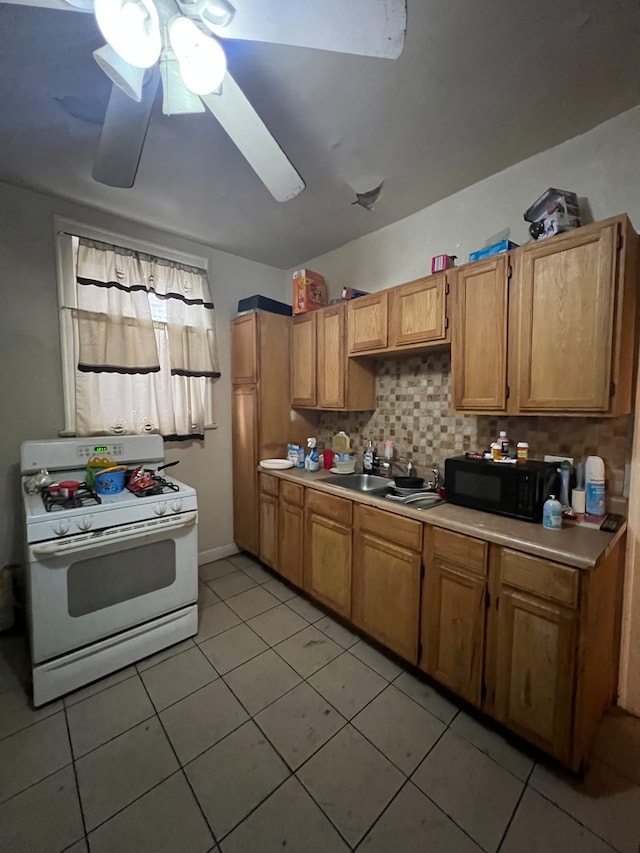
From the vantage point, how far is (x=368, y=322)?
7.18 ft

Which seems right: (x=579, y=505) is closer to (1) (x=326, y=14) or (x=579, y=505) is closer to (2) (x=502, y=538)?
(2) (x=502, y=538)

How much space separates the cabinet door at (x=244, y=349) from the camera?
263 centimetres

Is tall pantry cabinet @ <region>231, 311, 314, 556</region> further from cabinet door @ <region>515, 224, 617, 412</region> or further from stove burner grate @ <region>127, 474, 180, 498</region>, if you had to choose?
cabinet door @ <region>515, 224, 617, 412</region>

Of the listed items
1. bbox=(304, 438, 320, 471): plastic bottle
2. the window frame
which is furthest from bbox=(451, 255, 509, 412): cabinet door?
the window frame

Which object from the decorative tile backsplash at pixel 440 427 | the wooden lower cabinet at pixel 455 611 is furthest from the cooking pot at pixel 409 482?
the wooden lower cabinet at pixel 455 611

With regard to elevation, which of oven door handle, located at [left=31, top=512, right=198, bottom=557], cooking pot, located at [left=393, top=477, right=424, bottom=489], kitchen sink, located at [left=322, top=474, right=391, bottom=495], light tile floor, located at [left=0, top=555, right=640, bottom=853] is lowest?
light tile floor, located at [left=0, top=555, right=640, bottom=853]

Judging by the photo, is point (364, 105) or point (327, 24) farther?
point (364, 105)

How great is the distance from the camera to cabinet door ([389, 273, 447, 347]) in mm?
1817

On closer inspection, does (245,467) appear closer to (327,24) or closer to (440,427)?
(440,427)

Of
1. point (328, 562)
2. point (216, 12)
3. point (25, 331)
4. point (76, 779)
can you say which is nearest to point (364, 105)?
point (216, 12)

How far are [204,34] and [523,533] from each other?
1.87 meters

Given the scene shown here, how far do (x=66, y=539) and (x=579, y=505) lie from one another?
226cm

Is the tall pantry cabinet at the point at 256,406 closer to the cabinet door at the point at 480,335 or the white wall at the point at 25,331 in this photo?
the white wall at the point at 25,331

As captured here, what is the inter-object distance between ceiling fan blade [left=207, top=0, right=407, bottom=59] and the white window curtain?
167 cm
